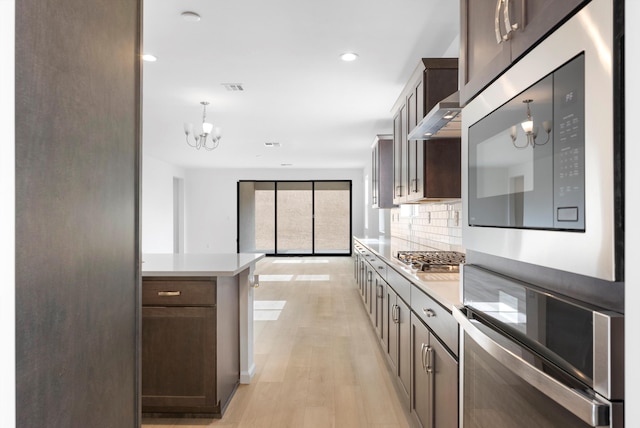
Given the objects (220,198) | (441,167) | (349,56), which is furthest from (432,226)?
(220,198)

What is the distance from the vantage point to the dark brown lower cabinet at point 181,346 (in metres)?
2.54

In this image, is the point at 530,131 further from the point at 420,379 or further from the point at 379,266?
the point at 379,266

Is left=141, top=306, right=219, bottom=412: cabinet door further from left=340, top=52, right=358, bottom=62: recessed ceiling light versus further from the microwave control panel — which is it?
the microwave control panel

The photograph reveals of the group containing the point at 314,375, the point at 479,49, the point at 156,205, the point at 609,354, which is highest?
the point at 479,49

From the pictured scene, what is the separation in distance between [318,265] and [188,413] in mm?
7154

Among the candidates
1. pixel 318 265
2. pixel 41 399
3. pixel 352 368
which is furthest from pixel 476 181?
pixel 318 265

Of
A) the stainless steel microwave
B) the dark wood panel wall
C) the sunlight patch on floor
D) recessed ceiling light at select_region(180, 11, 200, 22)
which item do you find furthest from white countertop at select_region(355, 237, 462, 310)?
the sunlight patch on floor

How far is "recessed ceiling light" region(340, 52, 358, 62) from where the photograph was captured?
326 centimetres

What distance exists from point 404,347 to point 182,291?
4.49 feet

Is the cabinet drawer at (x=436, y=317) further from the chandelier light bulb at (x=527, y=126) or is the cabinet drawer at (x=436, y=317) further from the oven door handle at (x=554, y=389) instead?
the chandelier light bulb at (x=527, y=126)

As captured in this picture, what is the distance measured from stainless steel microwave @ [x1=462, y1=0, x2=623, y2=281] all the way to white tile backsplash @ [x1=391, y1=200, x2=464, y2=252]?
2.48m

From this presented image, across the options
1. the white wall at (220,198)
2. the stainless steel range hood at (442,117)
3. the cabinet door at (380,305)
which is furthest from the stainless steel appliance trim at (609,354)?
the white wall at (220,198)

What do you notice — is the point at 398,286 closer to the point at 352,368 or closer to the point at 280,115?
the point at 352,368
